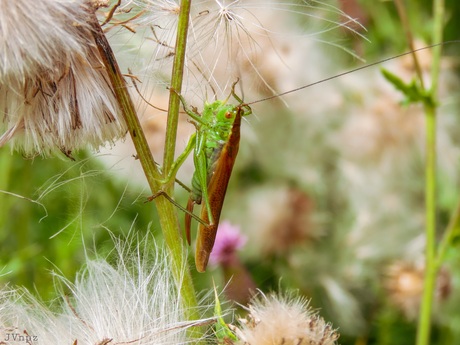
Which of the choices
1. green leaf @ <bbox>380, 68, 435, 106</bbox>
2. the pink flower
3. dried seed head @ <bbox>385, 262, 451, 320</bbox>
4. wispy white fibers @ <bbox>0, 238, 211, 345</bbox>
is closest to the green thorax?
wispy white fibers @ <bbox>0, 238, 211, 345</bbox>

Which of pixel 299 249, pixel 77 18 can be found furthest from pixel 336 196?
pixel 77 18

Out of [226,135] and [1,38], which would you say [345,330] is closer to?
[226,135]

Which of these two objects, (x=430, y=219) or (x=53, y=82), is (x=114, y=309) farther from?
(x=430, y=219)

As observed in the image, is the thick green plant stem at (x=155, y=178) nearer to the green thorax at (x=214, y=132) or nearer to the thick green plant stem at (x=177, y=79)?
the thick green plant stem at (x=177, y=79)

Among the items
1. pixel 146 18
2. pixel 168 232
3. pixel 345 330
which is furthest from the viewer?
pixel 345 330

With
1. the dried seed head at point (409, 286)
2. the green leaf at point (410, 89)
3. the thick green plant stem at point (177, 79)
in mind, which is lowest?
the dried seed head at point (409, 286)
